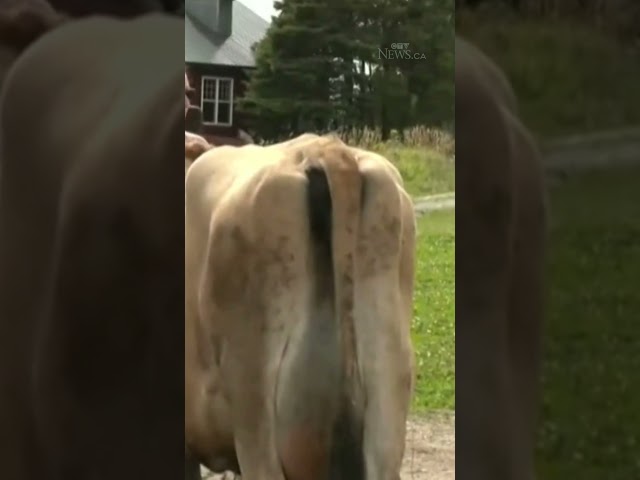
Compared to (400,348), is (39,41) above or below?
above

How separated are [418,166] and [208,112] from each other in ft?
1.14

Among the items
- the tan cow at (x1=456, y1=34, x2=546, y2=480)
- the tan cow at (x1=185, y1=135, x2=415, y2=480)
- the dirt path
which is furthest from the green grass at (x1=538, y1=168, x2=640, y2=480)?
the tan cow at (x1=185, y1=135, x2=415, y2=480)

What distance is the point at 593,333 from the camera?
1759 mm

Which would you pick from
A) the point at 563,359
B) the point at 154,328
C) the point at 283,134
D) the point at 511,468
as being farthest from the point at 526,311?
the point at 154,328

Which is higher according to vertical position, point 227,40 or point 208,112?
point 227,40

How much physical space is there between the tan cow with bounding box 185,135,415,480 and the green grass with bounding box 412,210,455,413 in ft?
0.13

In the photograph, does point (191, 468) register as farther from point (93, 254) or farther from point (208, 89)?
point (208, 89)

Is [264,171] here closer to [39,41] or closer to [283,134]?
[283,134]

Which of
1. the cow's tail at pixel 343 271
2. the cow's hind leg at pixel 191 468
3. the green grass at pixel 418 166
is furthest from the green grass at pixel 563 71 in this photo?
the cow's hind leg at pixel 191 468

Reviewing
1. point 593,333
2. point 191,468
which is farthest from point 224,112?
point 593,333

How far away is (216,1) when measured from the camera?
157 cm

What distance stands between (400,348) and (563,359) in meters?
0.37

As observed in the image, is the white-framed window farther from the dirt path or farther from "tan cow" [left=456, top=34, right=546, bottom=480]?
the dirt path

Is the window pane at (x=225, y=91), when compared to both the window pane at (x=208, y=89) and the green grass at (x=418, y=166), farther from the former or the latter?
the green grass at (x=418, y=166)
